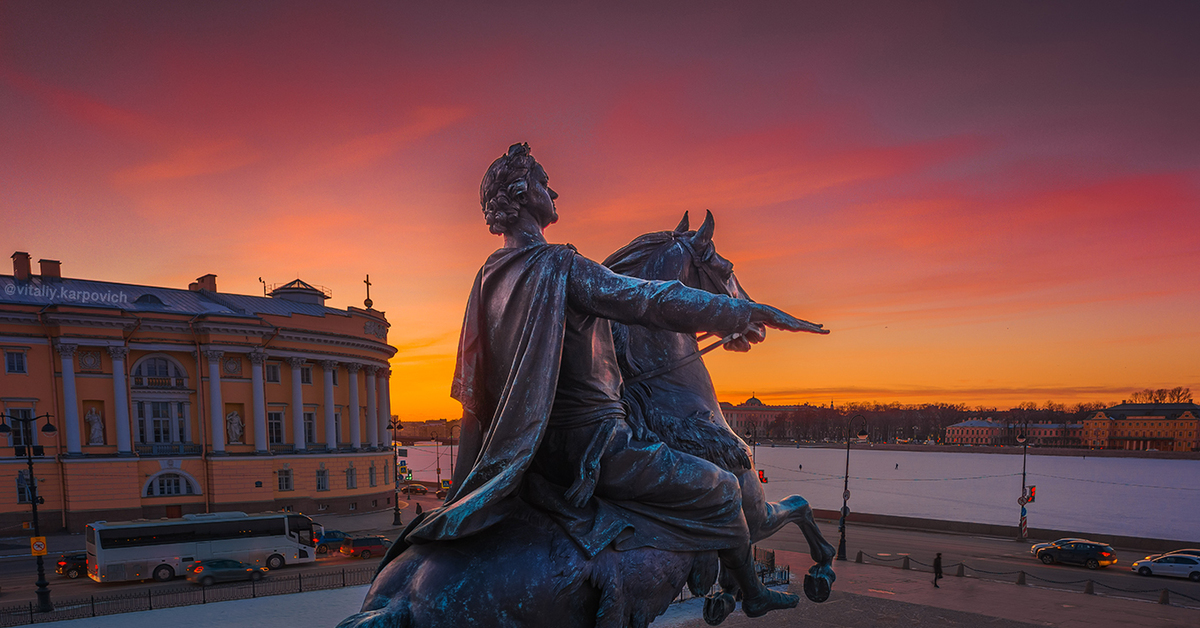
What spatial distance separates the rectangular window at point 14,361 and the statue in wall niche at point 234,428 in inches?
404

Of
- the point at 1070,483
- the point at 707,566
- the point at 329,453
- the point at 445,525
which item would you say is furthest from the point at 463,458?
the point at 1070,483

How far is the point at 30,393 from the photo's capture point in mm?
36688

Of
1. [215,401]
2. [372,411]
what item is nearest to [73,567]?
[215,401]

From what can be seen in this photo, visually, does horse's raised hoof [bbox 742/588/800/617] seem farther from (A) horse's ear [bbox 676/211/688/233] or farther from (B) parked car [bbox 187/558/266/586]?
(B) parked car [bbox 187/558/266/586]

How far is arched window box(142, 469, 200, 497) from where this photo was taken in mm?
39562

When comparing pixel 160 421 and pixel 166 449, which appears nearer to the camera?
pixel 166 449

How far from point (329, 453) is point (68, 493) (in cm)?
1401

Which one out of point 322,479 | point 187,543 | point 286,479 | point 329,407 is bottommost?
point 322,479

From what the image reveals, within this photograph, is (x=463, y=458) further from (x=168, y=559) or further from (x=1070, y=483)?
(x=1070, y=483)

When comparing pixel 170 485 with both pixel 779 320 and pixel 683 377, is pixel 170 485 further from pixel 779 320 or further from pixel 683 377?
pixel 779 320

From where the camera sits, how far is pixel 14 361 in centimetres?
3653

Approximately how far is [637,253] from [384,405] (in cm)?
5270

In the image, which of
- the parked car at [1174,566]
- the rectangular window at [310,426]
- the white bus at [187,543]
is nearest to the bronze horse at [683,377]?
the white bus at [187,543]

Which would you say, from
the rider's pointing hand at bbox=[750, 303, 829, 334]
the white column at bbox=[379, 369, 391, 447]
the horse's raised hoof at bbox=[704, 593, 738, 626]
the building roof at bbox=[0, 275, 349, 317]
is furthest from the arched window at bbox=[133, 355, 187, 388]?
the rider's pointing hand at bbox=[750, 303, 829, 334]
